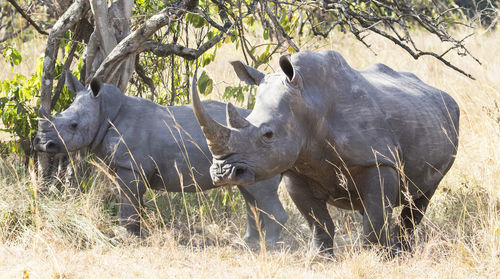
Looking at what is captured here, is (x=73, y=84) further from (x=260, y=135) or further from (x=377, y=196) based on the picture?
(x=377, y=196)

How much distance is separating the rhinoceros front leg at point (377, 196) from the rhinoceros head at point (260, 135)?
1.78 feet

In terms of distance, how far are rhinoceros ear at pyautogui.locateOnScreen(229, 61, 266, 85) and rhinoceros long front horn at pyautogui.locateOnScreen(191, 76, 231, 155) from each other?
2.43ft

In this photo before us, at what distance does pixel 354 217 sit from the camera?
595 cm

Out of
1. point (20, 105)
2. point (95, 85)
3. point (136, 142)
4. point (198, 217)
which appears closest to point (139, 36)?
point (95, 85)

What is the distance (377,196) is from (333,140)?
0.44 meters

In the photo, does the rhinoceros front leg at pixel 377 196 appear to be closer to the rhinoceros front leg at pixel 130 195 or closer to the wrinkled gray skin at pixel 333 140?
the wrinkled gray skin at pixel 333 140

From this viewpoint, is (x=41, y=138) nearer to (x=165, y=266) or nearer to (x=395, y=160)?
(x=165, y=266)

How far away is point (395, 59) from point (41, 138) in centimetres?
→ 650

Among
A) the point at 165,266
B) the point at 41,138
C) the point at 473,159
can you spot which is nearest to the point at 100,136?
the point at 41,138

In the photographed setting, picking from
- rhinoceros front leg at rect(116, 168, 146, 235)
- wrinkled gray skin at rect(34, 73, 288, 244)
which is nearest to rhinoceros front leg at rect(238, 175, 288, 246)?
wrinkled gray skin at rect(34, 73, 288, 244)

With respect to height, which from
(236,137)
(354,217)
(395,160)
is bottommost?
(354,217)

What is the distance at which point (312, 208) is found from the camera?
4.63 m

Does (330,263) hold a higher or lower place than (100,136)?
lower

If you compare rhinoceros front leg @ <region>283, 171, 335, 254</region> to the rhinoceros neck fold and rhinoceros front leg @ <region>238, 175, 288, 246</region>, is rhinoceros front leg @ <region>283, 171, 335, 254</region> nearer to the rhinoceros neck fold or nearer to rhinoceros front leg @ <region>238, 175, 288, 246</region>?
rhinoceros front leg @ <region>238, 175, 288, 246</region>
